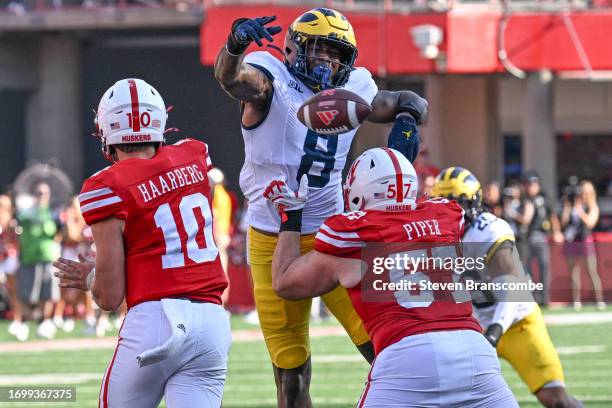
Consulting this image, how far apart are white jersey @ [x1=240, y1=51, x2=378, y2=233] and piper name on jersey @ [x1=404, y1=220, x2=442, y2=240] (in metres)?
0.97

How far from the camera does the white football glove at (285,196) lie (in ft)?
18.1

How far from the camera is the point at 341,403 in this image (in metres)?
9.09

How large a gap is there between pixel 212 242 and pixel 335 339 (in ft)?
27.4

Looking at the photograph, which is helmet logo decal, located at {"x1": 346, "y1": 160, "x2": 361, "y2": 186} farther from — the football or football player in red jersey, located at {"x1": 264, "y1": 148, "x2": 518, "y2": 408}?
the football

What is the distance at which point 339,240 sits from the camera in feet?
16.6

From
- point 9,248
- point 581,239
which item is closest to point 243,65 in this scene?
point 9,248

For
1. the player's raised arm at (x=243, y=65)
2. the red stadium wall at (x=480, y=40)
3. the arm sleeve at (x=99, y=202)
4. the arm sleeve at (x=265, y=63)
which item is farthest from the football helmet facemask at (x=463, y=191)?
the red stadium wall at (x=480, y=40)

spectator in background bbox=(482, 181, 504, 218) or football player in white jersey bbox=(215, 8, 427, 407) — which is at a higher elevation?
football player in white jersey bbox=(215, 8, 427, 407)

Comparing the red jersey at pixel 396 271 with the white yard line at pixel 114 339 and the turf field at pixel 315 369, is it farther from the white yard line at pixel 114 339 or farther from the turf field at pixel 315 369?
the white yard line at pixel 114 339

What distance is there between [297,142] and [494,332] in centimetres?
178

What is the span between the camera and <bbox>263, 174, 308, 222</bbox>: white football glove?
5523mm

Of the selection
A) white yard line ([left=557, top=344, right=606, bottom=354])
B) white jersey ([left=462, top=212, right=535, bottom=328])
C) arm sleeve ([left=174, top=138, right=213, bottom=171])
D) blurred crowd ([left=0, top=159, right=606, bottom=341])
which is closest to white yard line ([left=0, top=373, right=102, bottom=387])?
blurred crowd ([left=0, top=159, right=606, bottom=341])

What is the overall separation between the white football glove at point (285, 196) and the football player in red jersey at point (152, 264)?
0.41 metres

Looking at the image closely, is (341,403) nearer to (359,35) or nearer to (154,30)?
(359,35)
